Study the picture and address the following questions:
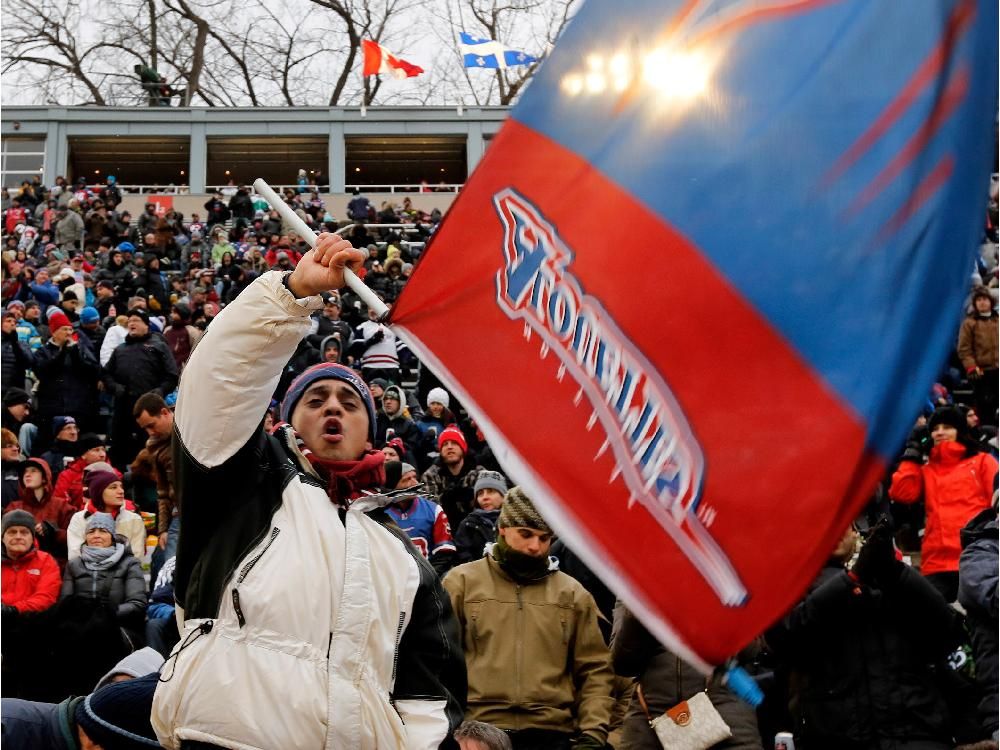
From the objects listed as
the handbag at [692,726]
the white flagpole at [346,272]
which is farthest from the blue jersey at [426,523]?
the white flagpole at [346,272]

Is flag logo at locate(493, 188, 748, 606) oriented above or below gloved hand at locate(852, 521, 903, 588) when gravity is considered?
above

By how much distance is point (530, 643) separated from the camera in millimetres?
5836

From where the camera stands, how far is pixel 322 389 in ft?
11.6

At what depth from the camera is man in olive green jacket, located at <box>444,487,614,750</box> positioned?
18.8 ft

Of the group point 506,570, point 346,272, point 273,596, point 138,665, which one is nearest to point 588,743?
point 506,570

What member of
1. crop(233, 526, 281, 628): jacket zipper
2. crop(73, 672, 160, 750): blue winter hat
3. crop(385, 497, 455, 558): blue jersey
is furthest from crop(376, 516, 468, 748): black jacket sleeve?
crop(385, 497, 455, 558): blue jersey

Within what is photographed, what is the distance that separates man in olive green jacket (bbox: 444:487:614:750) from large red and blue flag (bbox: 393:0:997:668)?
2881 millimetres

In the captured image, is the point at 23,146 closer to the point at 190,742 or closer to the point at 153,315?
the point at 153,315

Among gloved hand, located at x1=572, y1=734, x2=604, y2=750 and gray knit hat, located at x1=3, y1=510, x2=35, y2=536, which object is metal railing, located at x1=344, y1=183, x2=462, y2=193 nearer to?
gray knit hat, located at x1=3, y1=510, x2=35, y2=536

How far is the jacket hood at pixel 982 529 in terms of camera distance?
6062mm

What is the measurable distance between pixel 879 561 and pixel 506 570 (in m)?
1.51

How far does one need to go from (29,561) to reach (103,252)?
51.9 feet

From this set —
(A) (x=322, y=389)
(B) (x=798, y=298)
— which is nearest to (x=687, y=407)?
(B) (x=798, y=298)

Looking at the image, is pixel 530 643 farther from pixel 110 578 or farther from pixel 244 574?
pixel 110 578
